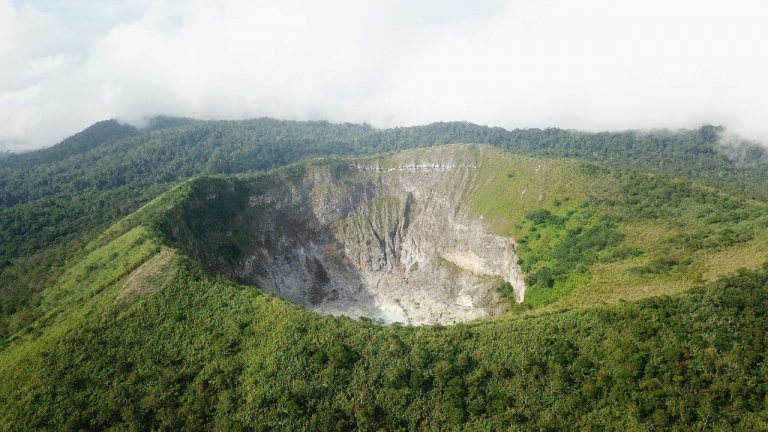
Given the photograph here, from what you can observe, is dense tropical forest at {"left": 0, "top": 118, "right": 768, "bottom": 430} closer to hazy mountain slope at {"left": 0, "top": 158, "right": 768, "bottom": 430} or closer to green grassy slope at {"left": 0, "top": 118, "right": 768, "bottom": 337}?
hazy mountain slope at {"left": 0, "top": 158, "right": 768, "bottom": 430}

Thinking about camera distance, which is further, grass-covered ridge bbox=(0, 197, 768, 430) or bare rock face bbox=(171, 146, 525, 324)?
bare rock face bbox=(171, 146, 525, 324)

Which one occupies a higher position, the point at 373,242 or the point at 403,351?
the point at 403,351

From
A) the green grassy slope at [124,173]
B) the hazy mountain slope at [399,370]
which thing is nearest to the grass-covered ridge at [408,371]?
the hazy mountain slope at [399,370]

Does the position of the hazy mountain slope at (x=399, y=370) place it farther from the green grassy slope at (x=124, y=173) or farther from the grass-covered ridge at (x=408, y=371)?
the green grassy slope at (x=124, y=173)

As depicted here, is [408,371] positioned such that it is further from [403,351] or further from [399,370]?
[403,351]

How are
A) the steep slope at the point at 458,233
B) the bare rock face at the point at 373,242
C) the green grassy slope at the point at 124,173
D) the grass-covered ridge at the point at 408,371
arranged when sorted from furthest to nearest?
the bare rock face at the point at 373,242
the green grassy slope at the point at 124,173
the steep slope at the point at 458,233
the grass-covered ridge at the point at 408,371

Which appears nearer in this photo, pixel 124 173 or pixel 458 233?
pixel 458 233

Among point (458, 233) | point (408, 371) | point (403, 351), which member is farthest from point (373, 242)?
→ point (408, 371)

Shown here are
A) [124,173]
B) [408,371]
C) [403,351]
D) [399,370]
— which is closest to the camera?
[399,370]

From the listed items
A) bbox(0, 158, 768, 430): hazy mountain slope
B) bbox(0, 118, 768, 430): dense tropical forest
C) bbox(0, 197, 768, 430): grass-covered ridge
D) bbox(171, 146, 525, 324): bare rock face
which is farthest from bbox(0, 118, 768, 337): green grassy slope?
bbox(171, 146, 525, 324): bare rock face
